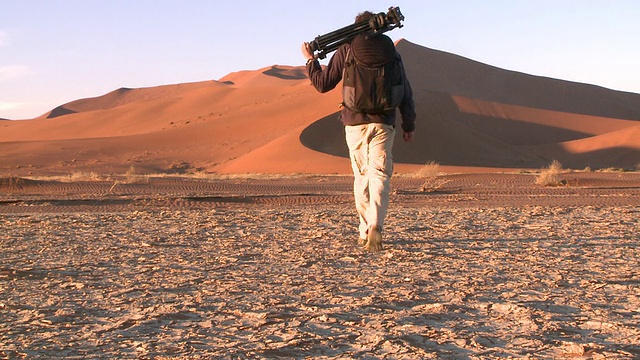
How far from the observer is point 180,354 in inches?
154

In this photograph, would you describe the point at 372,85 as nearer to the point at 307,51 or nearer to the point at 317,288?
the point at 307,51

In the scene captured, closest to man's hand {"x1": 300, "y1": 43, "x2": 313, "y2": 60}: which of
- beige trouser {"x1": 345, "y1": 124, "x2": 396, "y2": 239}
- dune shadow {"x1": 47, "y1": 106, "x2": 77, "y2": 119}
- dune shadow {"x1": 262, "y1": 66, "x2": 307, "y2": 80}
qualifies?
beige trouser {"x1": 345, "y1": 124, "x2": 396, "y2": 239}

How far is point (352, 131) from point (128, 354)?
3735 millimetres

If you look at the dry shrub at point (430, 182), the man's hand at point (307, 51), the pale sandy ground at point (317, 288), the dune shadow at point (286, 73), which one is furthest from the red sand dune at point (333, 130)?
the dune shadow at point (286, 73)

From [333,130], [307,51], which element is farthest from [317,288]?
[333,130]

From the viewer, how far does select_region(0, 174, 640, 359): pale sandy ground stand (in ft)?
13.4

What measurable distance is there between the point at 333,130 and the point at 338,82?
45.2 m

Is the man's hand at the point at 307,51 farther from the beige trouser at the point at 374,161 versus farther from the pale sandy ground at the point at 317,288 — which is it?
the pale sandy ground at the point at 317,288

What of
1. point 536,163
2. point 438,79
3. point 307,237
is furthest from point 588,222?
point 438,79

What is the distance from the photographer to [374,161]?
23.3ft

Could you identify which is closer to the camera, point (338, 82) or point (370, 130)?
point (370, 130)

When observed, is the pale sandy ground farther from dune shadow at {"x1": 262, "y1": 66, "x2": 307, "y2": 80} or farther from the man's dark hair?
dune shadow at {"x1": 262, "y1": 66, "x2": 307, "y2": 80}

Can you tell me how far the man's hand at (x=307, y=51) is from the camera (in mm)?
7259

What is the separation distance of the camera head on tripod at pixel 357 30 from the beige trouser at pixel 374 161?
2.43ft
